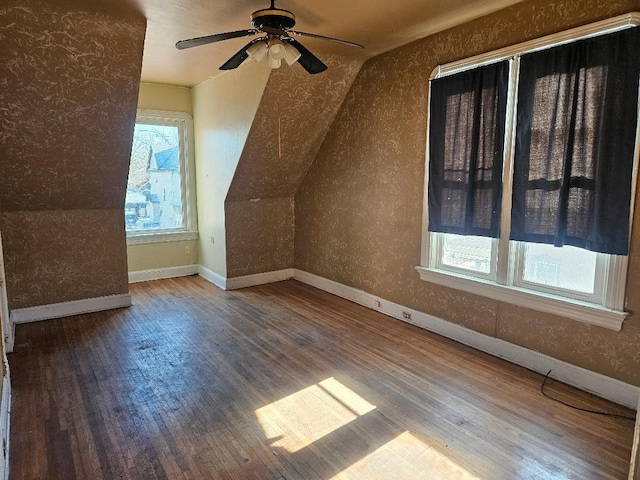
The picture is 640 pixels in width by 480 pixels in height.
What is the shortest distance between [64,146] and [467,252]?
3675mm

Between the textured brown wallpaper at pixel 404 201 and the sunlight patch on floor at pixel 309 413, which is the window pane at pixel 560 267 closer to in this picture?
the textured brown wallpaper at pixel 404 201

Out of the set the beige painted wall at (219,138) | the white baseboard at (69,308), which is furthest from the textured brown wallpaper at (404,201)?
the white baseboard at (69,308)

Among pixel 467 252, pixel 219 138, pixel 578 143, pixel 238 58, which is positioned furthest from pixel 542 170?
pixel 219 138

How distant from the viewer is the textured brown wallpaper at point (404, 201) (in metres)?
2.63

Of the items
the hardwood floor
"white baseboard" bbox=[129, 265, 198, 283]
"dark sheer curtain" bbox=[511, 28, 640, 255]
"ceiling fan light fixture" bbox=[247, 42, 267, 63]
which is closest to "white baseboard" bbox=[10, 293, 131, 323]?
the hardwood floor

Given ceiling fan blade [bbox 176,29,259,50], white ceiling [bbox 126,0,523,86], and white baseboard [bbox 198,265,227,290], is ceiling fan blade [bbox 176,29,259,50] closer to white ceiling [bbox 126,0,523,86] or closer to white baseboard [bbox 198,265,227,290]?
white ceiling [bbox 126,0,523,86]

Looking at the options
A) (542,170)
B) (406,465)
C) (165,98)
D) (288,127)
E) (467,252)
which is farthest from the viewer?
(165,98)

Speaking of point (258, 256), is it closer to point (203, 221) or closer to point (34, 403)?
point (203, 221)

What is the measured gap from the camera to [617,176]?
2.42m

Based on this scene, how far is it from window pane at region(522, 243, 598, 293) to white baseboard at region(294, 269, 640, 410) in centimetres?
56

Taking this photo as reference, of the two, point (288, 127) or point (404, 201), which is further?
point (288, 127)

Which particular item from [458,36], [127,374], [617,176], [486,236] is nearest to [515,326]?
[486,236]

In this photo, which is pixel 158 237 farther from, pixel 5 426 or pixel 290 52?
pixel 290 52

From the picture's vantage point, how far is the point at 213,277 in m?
5.48
